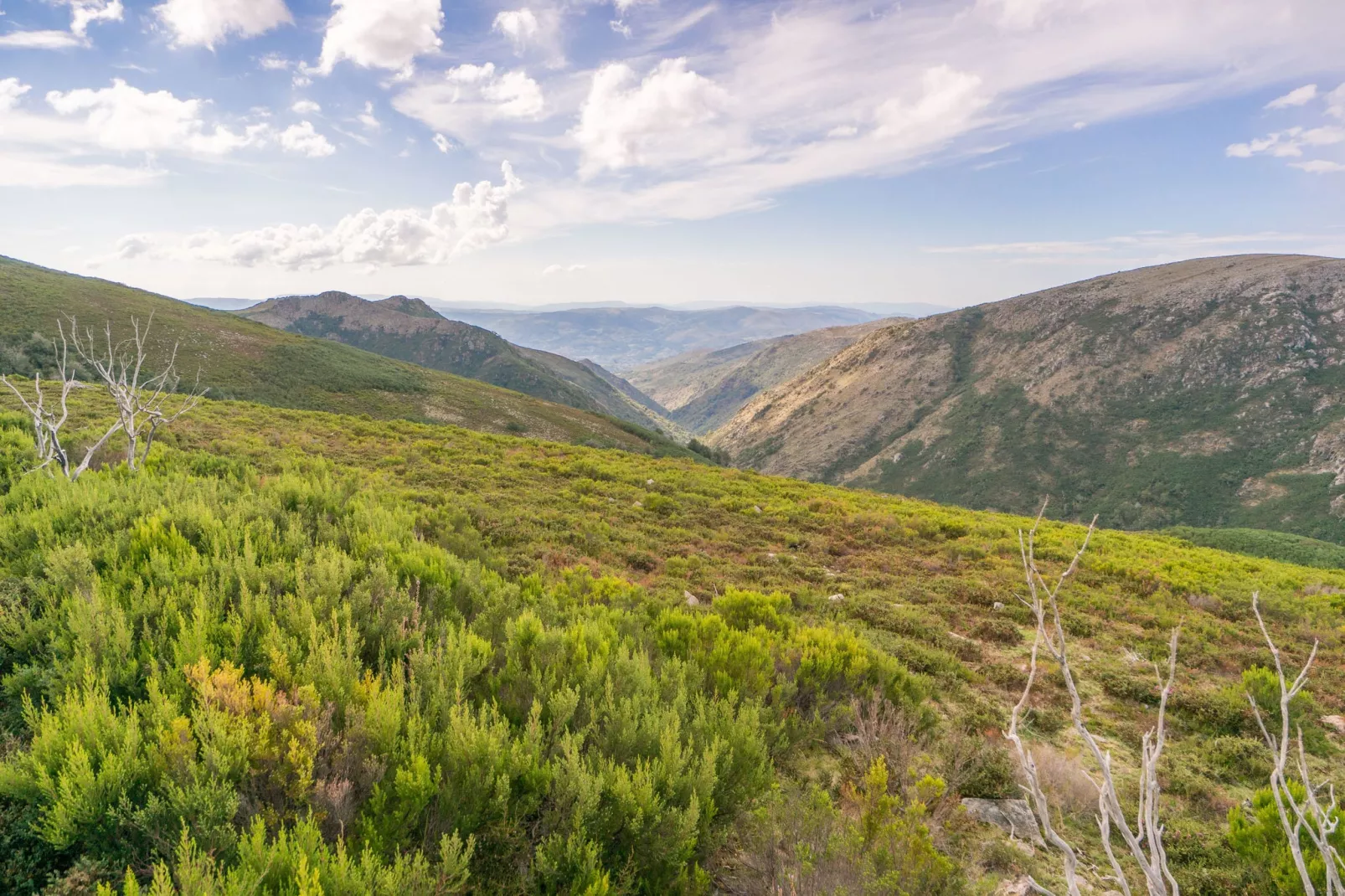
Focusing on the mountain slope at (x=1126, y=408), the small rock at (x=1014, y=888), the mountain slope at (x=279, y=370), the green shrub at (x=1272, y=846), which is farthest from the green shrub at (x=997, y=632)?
the mountain slope at (x=1126, y=408)

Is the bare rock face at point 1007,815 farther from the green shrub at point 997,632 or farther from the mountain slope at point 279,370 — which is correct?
the mountain slope at point 279,370

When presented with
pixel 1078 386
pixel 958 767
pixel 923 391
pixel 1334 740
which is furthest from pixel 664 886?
pixel 923 391

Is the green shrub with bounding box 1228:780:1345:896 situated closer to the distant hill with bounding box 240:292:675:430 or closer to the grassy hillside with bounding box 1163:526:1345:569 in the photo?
the grassy hillside with bounding box 1163:526:1345:569

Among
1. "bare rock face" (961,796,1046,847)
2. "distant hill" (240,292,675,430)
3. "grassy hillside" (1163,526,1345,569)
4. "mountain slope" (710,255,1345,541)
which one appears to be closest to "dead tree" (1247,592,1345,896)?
"bare rock face" (961,796,1046,847)

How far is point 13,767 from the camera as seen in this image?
2936 mm

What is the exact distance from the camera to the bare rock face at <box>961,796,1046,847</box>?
16.3 ft

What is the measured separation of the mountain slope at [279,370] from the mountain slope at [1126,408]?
6121 centimetres

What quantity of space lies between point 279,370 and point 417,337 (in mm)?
126749

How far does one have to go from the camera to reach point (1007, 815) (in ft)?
16.9

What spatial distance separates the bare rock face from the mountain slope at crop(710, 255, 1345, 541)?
92640mm

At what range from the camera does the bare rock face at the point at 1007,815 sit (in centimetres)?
495

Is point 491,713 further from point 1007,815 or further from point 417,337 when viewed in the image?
point 417,337

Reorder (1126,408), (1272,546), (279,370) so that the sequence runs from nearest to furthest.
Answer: (1272,546) → (279,370) → (1126,408)

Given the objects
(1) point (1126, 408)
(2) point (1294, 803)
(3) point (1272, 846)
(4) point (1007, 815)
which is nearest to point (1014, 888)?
(4) point (1007, 815)
